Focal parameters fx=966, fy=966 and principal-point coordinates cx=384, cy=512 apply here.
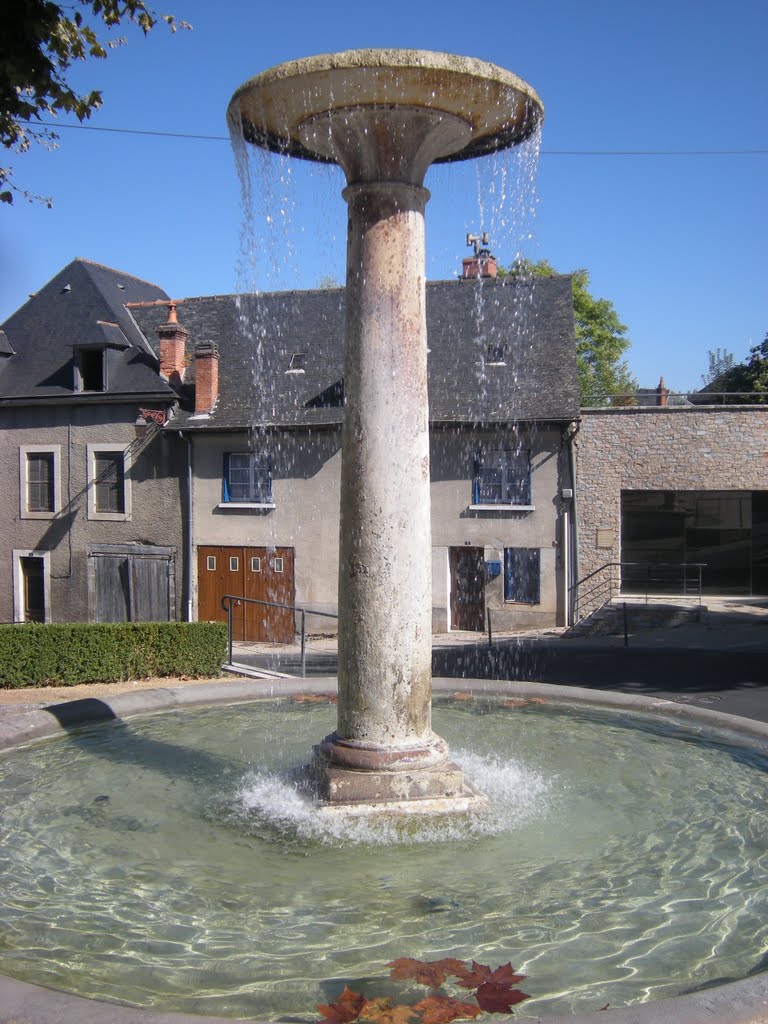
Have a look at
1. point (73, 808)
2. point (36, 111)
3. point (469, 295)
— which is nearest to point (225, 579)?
point (469, 295)

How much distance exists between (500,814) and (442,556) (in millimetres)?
17077

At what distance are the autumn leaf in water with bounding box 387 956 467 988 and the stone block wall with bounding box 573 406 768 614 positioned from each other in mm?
19191

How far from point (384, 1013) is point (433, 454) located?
1975 centimetres

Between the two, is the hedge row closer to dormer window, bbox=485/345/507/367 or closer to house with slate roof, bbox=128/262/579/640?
house with slate roof, bbox=128/262/579/640

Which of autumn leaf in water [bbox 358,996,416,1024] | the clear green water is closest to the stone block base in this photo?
the clear green water

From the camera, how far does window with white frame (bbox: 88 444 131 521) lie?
2419 cm

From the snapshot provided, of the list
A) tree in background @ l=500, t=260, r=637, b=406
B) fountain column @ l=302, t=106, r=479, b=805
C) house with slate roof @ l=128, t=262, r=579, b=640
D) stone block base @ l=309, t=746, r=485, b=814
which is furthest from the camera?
tree in background @ l=500, t=260, r=637, b=406

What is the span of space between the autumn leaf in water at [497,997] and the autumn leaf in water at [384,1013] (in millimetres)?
247

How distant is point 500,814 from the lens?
5.29 m

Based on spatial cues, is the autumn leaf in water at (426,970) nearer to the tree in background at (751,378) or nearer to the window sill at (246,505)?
the window sill at (246,505)

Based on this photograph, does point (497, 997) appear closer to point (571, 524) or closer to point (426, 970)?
point (426, 970)

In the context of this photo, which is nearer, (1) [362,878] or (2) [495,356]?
(1) [362,878]

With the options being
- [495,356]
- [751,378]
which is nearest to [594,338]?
[751,378]

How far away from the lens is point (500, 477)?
72.3 ft
